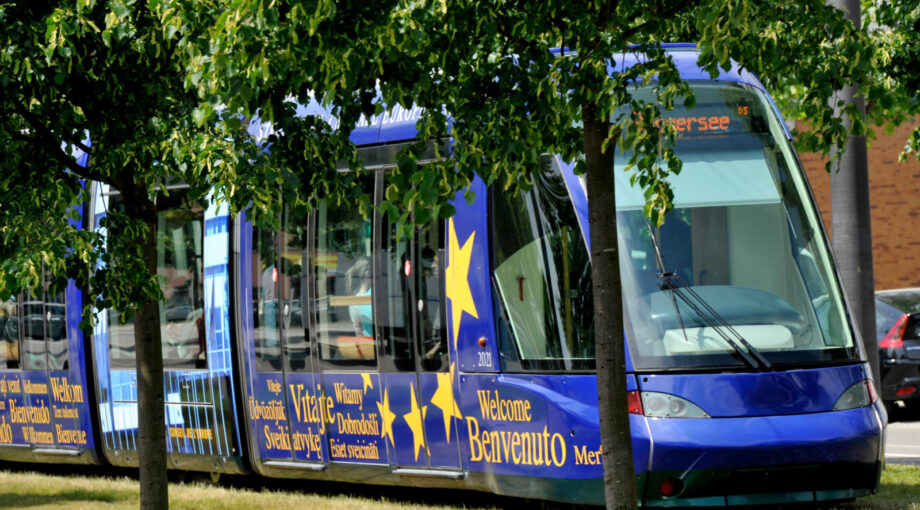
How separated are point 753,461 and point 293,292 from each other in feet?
14.2

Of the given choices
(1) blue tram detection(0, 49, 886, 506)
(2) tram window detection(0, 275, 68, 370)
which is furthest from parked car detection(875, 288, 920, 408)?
(2) tram window detection(0, 275, 68, 370)

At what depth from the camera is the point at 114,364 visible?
12.9 meters

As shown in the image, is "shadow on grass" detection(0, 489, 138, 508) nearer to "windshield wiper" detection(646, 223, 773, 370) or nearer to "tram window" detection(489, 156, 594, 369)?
"tram window" detection(489, 156, 594, 369)

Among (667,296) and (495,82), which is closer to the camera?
(495,82)

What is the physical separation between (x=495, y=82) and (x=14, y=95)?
3250 millimetres

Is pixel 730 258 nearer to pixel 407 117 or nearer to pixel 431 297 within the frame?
pixel 431 297

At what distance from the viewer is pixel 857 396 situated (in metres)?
8.82

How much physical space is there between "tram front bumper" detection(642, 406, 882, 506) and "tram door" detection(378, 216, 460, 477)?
1.90 metres

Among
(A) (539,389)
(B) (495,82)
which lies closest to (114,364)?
(A) (539,389)

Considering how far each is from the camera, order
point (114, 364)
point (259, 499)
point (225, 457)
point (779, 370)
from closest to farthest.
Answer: point (779, 370)
point (259, 499)
point (225, 457)
point (114, 364)

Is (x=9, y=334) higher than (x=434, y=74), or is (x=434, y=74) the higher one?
(x=434, y=74)

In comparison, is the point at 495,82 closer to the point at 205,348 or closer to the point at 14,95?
the point at 14,95

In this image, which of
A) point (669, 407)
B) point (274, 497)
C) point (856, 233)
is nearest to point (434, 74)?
point (669, 407)

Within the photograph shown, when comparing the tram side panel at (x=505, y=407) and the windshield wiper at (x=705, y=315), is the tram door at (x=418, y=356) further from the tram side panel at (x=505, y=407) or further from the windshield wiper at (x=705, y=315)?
the windshield wiper at (x=705, y=315)
